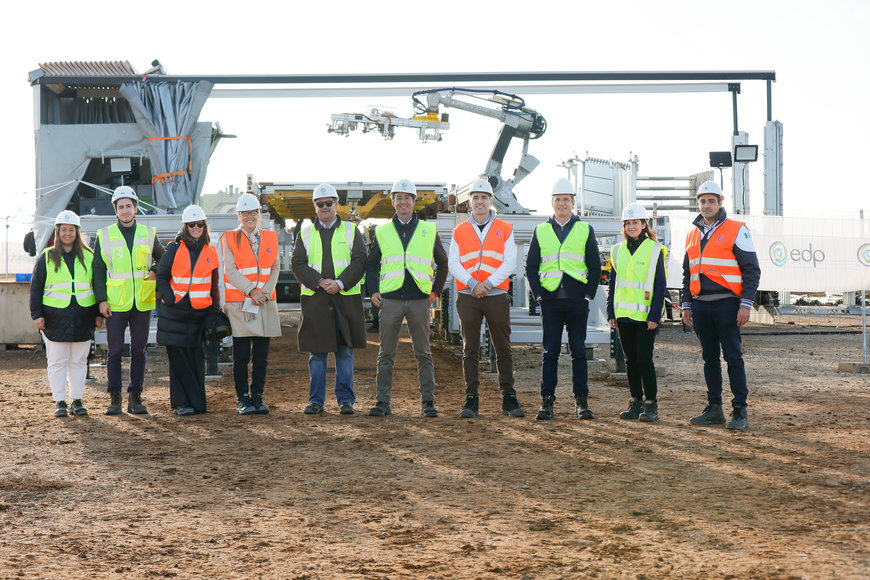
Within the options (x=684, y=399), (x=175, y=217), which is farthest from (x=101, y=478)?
(x=175, y=217)

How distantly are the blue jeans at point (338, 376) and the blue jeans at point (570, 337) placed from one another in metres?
1.58

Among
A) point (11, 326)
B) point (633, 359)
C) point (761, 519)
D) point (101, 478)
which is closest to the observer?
point (761, 519)

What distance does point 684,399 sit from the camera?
828 cm

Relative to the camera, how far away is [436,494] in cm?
455

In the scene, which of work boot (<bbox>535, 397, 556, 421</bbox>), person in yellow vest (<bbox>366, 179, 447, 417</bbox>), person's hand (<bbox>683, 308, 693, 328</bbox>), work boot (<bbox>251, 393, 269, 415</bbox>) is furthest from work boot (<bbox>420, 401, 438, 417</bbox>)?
person's hand (<bbox>683, 308, 693, 328</bbox>)

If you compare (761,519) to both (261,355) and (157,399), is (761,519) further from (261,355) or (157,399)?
(157,399)

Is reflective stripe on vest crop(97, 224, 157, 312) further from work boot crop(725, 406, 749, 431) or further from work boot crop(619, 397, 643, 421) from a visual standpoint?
work boot crop(725, 406, 749, 431)

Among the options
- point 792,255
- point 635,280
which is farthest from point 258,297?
point 792,255

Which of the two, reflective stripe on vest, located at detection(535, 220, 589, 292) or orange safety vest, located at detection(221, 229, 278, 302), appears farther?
orange safety vest, located at detection(221, 229, 278, 302)

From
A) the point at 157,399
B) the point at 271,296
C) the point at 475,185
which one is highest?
the point at 475,185

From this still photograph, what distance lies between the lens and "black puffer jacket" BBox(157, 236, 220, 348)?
7.39 metres

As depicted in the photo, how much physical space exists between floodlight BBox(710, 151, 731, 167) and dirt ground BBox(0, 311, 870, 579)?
14737mm

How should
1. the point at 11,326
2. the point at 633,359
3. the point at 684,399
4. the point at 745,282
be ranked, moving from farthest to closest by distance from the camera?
the point at 11,326 → the point at 684,399 → the point at 633,359 → the point at 745,282

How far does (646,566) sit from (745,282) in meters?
3.73
